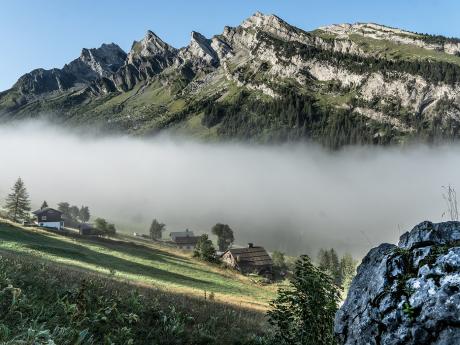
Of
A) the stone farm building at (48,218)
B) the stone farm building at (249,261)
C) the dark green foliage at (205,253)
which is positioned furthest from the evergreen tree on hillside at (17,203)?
the stone farm building at (249,261)

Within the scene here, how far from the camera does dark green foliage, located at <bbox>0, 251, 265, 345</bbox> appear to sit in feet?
41.4

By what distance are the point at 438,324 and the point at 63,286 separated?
1517 cm

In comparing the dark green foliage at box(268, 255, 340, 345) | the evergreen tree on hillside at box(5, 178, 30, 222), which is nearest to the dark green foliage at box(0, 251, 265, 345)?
the dark green foliage at box(268, 255, 340, 345)

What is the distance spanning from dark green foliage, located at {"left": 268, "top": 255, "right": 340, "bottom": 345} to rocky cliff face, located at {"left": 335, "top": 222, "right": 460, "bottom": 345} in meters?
3.77

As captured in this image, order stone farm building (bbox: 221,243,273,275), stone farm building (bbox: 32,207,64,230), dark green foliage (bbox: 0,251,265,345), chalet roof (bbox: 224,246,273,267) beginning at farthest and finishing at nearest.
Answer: stone farm building (bbox: 32,207,64,230) < chalet roof (bbox: 224,246,273,267) < stone farm building (bbox: 221,243,273,275) < dark green foliage (bbox: 0,251,265,345)

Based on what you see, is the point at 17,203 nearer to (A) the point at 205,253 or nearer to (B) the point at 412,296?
(A) the point at 205,253

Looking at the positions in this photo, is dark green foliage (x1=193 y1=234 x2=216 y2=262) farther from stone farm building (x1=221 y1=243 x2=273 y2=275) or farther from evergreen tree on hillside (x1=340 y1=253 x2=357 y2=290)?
evergreen tree on hillside (x1=340 y1=253 x2=357 y2=290)

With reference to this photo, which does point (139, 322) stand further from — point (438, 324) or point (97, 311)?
point (438, 324)

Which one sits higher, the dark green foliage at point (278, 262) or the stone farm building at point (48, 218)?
the stone farm building at point (48, 218)

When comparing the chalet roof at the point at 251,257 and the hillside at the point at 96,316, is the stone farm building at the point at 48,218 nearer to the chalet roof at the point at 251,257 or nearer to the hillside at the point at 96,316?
the chalet roof at the point at 251,257

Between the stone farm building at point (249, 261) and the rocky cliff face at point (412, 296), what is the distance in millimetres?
123147

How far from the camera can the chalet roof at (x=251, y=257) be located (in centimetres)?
13738

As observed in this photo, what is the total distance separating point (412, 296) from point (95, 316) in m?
10.9

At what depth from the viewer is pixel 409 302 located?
28.4 feet
